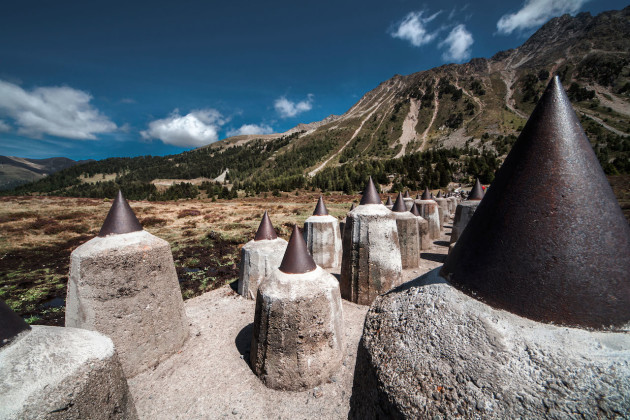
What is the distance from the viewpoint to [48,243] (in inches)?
650

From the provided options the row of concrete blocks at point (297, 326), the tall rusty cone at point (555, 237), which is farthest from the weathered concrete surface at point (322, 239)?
the tall rusty cone at point (555, 237)

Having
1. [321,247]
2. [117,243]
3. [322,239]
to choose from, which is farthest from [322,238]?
[117,243]

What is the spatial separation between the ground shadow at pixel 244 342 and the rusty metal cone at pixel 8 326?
360 centimetres

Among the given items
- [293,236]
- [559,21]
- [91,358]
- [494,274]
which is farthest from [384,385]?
[559,21]

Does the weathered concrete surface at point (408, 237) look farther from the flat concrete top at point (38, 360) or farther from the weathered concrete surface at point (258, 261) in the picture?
the flat concrete top at point (38, 360)

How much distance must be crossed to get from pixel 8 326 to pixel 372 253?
6.18m

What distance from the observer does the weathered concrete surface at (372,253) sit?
22.4 ft

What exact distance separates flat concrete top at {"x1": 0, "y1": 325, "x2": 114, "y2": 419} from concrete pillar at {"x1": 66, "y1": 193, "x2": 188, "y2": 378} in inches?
89.4

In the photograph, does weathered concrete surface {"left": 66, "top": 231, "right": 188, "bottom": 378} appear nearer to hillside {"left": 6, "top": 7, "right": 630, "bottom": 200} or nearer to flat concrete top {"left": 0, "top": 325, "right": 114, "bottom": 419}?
flat concrete top {"left": 0, "top": 325, "right": 114, "bottom": 419}

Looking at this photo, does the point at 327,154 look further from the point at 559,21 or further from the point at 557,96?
the point at 559,21

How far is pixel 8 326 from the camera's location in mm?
2041

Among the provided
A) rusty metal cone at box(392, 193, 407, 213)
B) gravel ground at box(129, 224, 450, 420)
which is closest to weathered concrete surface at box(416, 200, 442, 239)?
rusty metal cone at box(392, 193, 407, 213)

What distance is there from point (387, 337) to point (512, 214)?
101 centimetres

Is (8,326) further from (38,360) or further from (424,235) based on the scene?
(424,235)
